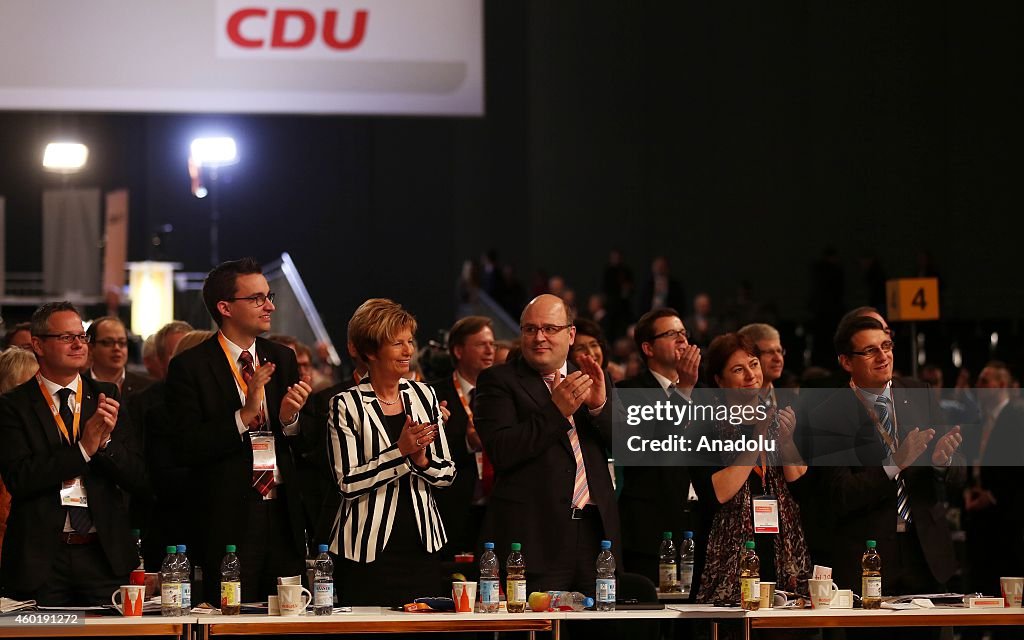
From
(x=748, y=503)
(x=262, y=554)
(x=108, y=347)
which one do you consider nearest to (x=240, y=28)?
(x=108, y=347)

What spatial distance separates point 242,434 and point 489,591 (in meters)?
0.97

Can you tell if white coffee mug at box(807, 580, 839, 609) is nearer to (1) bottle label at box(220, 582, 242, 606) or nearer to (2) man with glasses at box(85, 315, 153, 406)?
(1) bottle label at box(220, 582, 242, 606)

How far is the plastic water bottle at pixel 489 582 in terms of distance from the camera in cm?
419

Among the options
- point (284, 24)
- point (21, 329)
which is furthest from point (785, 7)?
point (21, 329)

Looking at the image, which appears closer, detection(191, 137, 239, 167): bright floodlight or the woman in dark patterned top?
the woman in dark patterned top

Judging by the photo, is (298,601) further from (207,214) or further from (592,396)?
(207,214)

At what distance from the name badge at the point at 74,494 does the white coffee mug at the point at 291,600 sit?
0.84 m

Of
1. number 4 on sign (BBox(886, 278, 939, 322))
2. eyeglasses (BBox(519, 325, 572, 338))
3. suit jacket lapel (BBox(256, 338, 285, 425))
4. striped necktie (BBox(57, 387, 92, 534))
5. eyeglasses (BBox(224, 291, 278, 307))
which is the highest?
number 4 on sign (BBox(886, 278, 939, 322))

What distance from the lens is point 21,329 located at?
22.2 ft

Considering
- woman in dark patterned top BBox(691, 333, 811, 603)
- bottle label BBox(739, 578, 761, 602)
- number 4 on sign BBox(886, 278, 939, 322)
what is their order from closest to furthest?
1. bottle label BBox(739, 578, 761, 602)
2. woman in dark patterned top BBox(691, 333, 811, 603)
3. number 4 on sign BBox(886, 278, 939, 322)

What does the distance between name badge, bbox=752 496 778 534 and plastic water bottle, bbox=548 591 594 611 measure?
0.62 meters

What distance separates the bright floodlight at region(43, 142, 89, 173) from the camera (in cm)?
1738

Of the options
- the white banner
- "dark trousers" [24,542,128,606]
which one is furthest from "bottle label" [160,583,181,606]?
the white banner

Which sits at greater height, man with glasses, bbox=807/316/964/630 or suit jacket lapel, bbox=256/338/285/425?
Result: suit jacket lapel, bbox=256/338/285/425
